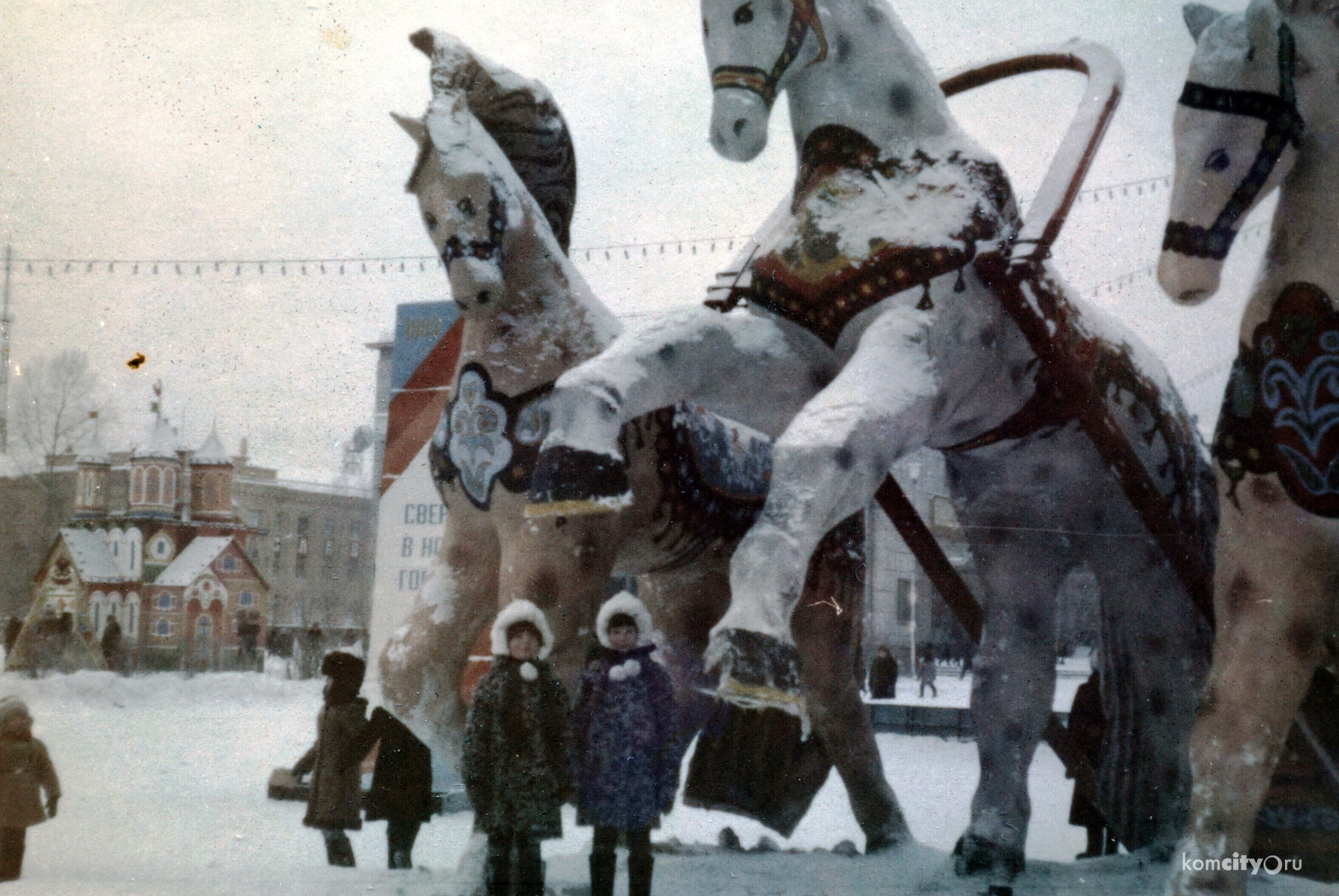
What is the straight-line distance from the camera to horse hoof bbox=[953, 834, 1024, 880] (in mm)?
2156

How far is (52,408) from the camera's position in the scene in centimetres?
277

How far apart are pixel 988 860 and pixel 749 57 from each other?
1381mm

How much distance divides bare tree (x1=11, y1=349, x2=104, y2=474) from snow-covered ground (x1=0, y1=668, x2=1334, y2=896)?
1.62ft

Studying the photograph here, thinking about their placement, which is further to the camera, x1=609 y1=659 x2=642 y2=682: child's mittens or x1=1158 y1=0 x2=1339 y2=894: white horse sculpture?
x1=609 y1=659 x2=642 y2=682: child's mittens

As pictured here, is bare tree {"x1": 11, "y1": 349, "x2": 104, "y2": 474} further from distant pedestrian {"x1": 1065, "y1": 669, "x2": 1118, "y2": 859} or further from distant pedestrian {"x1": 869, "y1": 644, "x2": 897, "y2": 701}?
distant pedestrian {"x1": 1065, "y1": 669, "x2": 1118, "y2": 859}

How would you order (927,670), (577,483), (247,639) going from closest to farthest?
(577,483) < (927,670) < (247,639)

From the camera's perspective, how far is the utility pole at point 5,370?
2729 mm

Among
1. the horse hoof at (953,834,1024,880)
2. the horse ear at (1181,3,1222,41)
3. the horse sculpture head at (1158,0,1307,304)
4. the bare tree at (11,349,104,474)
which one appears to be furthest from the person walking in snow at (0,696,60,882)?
the horse ear at (1181,3,1222,41)

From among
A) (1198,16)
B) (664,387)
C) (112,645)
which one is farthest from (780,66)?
(112,645)

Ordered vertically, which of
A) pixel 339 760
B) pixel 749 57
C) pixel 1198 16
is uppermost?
pixel 1198 16

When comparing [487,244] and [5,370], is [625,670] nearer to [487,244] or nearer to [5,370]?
[487,244]

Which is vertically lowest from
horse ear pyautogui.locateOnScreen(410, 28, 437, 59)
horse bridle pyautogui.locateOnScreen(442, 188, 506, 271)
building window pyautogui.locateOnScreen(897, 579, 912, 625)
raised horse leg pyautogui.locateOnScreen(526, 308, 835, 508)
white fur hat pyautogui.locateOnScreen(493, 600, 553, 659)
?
white fur hat pyautogui.locateOnScreen(493, 600, 553, 659)

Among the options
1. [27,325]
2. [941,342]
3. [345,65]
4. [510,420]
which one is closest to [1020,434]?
[941,342]

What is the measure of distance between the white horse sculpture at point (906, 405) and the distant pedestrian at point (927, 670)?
0.55 ft
